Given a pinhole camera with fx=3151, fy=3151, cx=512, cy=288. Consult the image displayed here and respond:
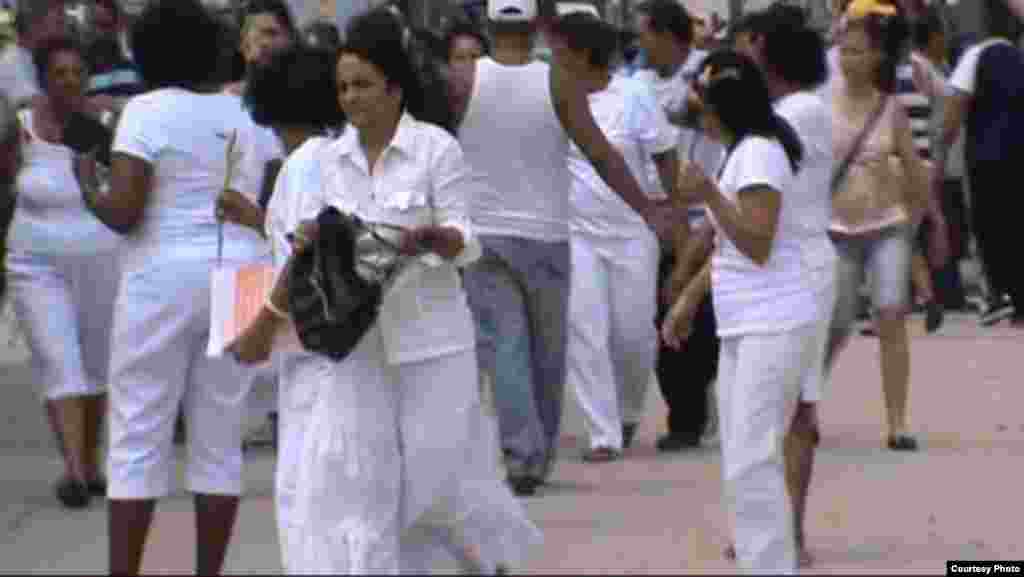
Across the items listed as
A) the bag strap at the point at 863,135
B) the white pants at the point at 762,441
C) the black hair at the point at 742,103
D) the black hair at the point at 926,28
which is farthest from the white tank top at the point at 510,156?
the black hair at the point at 926,28

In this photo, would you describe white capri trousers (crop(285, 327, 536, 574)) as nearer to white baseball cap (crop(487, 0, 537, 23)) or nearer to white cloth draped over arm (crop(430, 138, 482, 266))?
white cloth draped over arm (crop(430, 138, 482, 266))

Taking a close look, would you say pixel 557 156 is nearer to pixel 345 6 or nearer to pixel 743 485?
pixel 743 485

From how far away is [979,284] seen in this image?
787 inches

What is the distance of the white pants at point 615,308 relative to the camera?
13.0 metres

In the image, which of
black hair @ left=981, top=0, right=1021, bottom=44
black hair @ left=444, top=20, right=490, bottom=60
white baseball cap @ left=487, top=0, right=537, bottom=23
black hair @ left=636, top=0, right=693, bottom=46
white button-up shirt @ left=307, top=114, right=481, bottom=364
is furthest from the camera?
black hair @ left=981, top=0, right=1021, bottom=44

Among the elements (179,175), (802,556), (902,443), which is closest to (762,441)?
(802,556)

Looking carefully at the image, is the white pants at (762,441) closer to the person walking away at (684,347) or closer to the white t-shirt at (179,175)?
the white t-shirt at (179,175)

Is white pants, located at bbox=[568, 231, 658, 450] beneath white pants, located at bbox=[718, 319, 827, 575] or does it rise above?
beneath

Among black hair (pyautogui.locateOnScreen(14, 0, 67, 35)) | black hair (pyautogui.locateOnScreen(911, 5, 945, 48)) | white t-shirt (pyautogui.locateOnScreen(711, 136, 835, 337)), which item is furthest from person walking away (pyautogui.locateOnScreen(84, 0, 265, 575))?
black hair (pyautogui.locateOnScreen(911, 5, 945, 48))

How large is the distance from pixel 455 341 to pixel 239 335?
582 mm

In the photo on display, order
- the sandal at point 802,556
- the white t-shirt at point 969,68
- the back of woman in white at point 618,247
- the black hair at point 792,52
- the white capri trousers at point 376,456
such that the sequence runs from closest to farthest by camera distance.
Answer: the white capri trousers at point 376,456 < the black hair at point 792,52 < the sandal at point 802,556 < the back of woman in white at point 618,247 < the white t-shirt at point 969,68

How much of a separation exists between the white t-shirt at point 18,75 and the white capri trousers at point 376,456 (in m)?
3.83

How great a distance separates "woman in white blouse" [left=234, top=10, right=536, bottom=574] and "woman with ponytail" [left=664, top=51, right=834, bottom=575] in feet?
2.69

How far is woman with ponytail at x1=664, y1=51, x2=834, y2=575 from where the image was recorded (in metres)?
8.95
